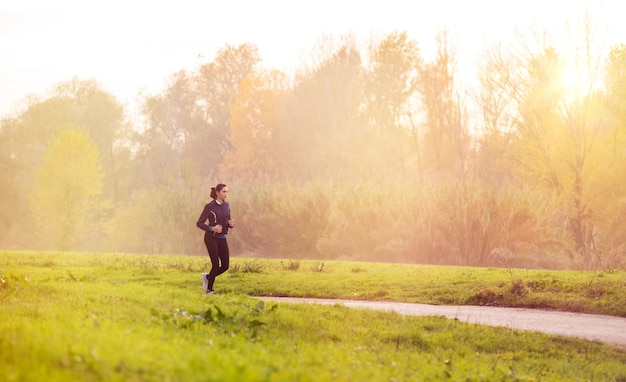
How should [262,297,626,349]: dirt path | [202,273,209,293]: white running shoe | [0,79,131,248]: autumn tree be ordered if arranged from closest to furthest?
[262,297,626,349]: dirt path
[202,273,209,293]: white running shoe
[0,79,131,248]: autumn tree

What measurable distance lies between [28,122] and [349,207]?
148 ft

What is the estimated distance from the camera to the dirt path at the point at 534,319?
1411cm

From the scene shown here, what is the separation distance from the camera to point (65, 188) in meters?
53.2

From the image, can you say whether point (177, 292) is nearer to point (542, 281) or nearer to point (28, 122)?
point (542, 281)

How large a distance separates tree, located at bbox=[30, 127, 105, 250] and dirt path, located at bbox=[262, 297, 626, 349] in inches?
1531

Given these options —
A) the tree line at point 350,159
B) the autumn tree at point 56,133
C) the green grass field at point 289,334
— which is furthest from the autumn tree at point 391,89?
the green grass field at point 289,334

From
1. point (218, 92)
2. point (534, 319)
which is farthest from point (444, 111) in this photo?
point (534, 319)

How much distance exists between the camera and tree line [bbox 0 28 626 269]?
32.0 metres

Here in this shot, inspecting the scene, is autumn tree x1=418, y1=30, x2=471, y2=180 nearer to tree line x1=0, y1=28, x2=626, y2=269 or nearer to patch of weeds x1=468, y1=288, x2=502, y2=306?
tree line x1=0, y1=28, x2=626, y2=269

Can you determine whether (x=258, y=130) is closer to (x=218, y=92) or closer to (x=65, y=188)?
(x=218, y=92)

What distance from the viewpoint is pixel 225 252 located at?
16359 millimetres

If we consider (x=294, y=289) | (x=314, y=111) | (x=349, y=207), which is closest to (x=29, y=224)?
(x=314, y=111)

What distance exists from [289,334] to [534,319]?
20.6ft

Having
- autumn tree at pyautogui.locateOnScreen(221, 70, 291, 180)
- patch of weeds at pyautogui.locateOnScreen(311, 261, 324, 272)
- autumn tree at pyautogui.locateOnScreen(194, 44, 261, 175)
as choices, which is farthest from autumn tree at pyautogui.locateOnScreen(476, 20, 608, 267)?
autumn tree at pyautogui.locateOnScreen(194, 44, 261, 175)
